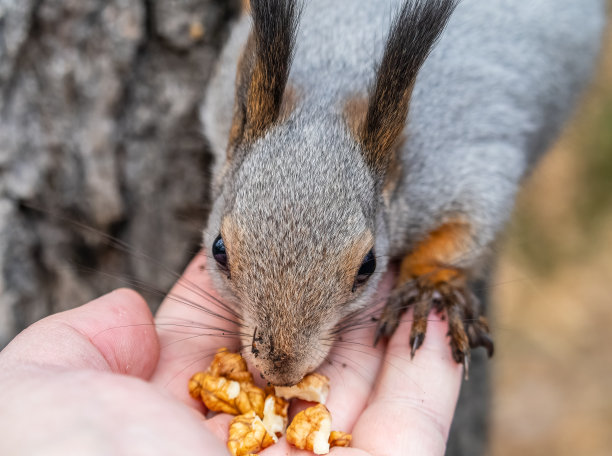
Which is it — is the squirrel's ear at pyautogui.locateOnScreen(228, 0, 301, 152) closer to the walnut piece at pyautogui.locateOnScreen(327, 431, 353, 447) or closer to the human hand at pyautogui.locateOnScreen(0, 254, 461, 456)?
the human hand at pyautogui.locateOnScreen(0, 254, 461, 456)

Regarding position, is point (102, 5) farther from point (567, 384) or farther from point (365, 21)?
point (567, 384)

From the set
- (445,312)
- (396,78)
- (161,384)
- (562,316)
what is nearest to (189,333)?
(161,384)

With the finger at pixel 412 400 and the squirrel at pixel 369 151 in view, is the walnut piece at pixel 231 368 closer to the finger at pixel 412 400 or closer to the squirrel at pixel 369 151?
the squirrel at pixel 369 151

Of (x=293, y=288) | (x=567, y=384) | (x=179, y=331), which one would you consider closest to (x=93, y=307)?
(x=179, y=331)

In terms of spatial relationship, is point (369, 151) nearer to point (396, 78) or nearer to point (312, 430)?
point (396, 78)

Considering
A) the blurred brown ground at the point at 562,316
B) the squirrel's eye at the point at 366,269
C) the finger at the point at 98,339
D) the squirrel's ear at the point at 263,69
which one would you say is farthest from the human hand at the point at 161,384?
the blurred brown ground at the point at 562,316

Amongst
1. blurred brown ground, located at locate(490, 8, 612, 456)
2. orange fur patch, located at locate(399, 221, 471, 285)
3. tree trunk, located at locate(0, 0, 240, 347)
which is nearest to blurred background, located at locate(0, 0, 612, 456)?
tree trunk, located at locate(0, 0, 240, 347)
